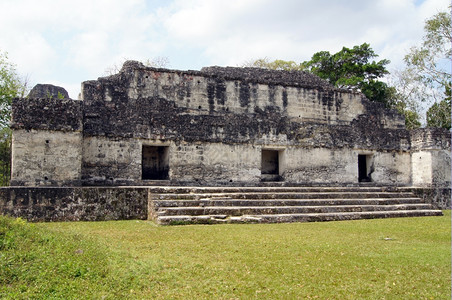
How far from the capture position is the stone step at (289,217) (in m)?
9.42

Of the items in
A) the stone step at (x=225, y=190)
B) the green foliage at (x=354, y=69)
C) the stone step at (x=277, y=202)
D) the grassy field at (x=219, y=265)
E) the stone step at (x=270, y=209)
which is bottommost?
the grassy field at (x=219, y=265)

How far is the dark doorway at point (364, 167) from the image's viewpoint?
16.7 meters

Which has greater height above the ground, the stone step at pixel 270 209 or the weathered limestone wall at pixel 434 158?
the weathered limestone wall at pixel 434 158

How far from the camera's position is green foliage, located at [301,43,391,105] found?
26.5 m

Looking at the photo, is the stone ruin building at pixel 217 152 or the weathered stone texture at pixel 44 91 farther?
the weathered stone texture at pixel 44 91

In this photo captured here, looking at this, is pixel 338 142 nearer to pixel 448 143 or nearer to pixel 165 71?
pixel 448 143

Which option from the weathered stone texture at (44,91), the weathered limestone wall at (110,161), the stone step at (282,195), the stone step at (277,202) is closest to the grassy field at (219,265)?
the stone step at (277,202)

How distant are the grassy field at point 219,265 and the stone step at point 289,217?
1082mm

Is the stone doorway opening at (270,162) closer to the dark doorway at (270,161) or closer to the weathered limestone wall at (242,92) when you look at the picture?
the dark doorway at (270,161)

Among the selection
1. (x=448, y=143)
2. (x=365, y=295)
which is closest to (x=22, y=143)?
(x=365, y=295)

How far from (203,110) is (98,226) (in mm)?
6627

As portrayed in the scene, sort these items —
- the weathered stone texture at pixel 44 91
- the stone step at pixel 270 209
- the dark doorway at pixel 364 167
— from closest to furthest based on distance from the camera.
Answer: the stone step at pixel 270 209
the weathered stone texture at pixel 44 91
the dark doorway at pixel 364 167

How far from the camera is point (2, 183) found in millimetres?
17328

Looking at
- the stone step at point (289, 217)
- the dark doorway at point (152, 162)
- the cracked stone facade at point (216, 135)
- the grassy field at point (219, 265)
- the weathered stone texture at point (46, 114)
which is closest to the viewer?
the grassy field at point (219, 265)
